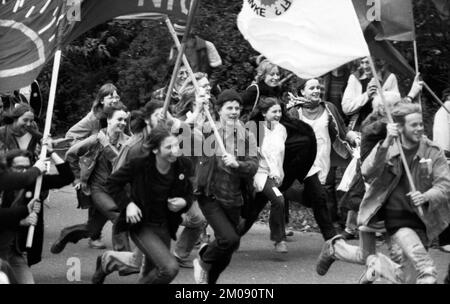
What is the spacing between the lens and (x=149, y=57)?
18703mm

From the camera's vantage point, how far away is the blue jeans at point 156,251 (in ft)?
31.2

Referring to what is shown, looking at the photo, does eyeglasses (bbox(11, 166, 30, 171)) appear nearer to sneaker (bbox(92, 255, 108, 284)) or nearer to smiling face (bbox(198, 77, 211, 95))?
sneaker (bbox(92, 255, 108, 284))

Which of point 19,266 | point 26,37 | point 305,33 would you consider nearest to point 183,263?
point 19,266

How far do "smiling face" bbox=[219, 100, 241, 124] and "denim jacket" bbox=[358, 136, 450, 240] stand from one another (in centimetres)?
171

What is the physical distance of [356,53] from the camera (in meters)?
9.78

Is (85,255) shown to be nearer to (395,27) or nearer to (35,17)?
(35,17)

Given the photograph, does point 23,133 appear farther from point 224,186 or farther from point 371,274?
point 371,274

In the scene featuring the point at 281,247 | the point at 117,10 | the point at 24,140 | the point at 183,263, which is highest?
the point at 117,10

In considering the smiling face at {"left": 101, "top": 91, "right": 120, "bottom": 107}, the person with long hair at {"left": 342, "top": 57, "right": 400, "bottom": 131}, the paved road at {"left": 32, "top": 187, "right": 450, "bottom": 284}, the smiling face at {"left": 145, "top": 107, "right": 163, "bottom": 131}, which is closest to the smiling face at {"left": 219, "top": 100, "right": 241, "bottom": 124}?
the smiling face at {"left": 145, "top": 107, "right": 163, "bottom": 131}

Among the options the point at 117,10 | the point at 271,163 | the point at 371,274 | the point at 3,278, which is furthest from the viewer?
the point at 271,163

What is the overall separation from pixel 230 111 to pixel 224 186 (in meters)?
0.77

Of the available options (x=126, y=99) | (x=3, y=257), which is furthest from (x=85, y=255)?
(x=126, y=99)

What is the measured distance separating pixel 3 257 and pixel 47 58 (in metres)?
1.93

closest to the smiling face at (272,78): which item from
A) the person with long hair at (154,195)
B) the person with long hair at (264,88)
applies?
the person with long hair at (264,88)
